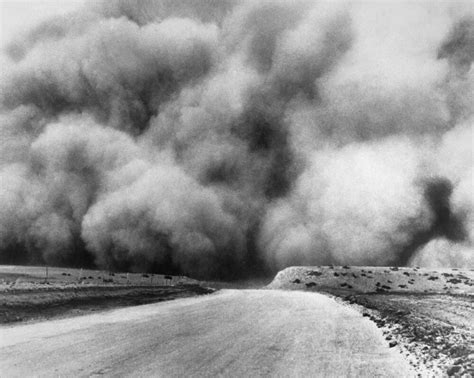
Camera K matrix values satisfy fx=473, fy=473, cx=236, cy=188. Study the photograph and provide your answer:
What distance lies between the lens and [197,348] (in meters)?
15.1

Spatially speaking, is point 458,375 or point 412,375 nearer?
point 458,375

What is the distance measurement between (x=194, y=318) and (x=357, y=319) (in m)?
8.59

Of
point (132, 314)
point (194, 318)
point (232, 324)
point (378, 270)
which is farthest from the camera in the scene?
point (378, 270)

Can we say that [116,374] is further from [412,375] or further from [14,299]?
[14,299]

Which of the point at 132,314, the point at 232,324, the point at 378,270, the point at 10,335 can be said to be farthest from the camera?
the point at 378,270

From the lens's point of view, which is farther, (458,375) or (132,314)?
(132,314)

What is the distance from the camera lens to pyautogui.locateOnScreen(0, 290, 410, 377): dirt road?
1192 centimetres

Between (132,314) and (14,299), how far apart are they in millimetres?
7224

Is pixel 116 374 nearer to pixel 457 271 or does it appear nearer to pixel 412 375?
pixel 412 375

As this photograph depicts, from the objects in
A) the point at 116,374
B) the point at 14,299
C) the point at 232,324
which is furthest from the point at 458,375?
the point at 14,299

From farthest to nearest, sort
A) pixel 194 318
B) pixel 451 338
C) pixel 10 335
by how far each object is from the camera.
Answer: pixel 194 318 → pixel 10 335 → pixel 451 338

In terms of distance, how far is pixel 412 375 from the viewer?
11727 mm

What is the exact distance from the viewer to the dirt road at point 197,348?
39.1 ft

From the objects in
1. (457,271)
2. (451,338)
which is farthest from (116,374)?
(457,271)
